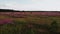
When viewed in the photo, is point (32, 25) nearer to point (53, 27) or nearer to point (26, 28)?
point (26, 28)

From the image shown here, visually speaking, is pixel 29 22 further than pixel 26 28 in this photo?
A: Yes

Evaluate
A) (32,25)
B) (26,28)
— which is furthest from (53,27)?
(26,28)

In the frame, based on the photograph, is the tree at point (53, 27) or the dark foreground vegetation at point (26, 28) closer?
the dark foreground vegetation at point (26, 28)

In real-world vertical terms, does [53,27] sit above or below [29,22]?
below

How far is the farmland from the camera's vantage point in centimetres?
412

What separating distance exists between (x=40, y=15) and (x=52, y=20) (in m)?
0.38

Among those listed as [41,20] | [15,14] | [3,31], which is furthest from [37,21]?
[3,31]

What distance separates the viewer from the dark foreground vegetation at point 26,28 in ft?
13.4

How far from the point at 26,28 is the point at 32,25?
192 mm

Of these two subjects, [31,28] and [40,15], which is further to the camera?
[40,15]

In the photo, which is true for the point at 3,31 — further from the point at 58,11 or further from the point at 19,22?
the point at 58,11

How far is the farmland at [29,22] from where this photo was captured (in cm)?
412

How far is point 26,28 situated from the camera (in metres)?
4.14

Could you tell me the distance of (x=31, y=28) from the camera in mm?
4176
